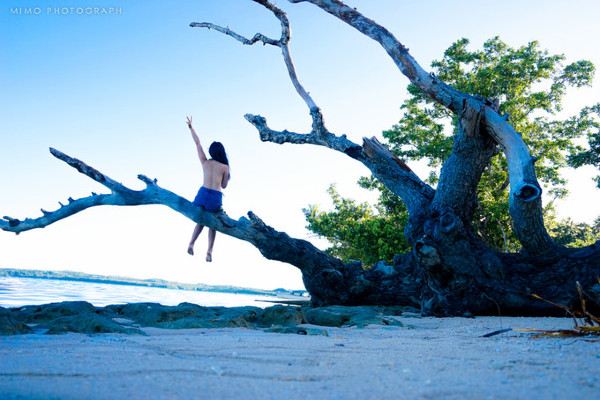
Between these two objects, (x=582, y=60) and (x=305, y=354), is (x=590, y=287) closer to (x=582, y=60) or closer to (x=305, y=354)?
(x=305, y=354)

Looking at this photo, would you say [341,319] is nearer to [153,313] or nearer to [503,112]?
[153,313]

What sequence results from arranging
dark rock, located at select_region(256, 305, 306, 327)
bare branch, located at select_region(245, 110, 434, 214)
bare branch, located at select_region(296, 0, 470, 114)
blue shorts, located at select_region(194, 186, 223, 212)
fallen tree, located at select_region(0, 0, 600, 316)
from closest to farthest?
dark rock, located at select_region(256, 305, 306, 327)
fallen tree, located at select_region(0, 0, 600, 316)
bare branch, located at select_region(296, 0, 470, 114)
blue shorts, located at select_region(194, 186, 223, 212)
bare branch, located at select_region(245, 110, 434, 214)

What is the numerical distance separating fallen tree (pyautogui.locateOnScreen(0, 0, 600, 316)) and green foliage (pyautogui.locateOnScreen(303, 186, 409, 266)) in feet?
28.2

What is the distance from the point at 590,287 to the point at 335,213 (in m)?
14.7

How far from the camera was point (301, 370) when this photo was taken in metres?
1.75

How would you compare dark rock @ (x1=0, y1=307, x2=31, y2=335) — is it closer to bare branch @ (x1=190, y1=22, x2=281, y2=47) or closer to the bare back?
the bare back

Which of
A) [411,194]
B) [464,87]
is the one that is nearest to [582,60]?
[464,87]

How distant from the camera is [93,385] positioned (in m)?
1.43

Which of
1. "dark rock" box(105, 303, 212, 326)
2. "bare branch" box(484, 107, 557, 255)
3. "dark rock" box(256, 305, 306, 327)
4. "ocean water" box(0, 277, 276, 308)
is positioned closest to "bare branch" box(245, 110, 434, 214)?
"bare branch" box(484, 107, 557, 255)

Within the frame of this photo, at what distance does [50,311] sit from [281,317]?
2.51 meters

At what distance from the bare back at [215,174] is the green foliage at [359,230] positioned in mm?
10386

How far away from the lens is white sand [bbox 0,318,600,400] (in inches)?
53.0

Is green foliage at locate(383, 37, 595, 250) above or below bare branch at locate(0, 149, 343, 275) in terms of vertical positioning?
above

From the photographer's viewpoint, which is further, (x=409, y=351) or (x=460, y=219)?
(x=460, y=219)
